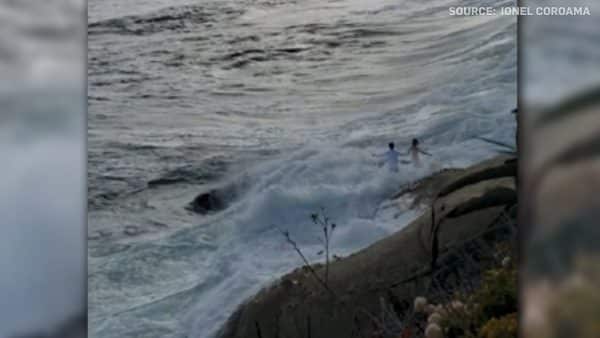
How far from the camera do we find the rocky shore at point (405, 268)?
436cm

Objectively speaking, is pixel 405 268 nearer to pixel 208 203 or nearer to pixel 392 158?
pixel 392 158

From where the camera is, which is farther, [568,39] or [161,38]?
[161,38]

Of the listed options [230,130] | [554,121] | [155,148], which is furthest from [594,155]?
[155,148]

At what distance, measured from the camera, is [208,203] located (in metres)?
4.50

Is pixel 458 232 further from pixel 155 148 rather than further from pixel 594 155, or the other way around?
pixel 155 148

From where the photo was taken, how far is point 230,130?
14.8ft

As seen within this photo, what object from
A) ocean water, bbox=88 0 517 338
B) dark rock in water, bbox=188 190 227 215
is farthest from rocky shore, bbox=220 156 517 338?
dark rock in water, bbox=188 190 227 215

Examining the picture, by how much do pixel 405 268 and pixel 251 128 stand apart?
812mm

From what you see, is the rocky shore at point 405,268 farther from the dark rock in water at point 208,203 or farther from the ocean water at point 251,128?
the dark rock in water at point 208,203

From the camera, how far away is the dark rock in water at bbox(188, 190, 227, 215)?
4500mm

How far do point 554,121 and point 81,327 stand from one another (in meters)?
2.02

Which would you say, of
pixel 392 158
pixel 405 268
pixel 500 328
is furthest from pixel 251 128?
pixel 500 328

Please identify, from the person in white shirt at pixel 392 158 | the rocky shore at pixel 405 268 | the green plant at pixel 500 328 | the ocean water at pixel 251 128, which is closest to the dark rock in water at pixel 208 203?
the ocean water at pixel 251 128

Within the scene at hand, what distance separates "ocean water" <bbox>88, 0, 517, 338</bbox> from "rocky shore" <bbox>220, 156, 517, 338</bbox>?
0.06 m
